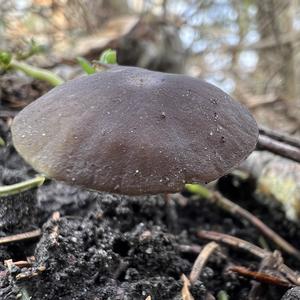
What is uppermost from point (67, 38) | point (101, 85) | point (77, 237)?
point (101, 85)

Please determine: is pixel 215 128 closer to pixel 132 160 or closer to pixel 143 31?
pixel 132 160

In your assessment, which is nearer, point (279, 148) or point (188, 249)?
point (188, 249)

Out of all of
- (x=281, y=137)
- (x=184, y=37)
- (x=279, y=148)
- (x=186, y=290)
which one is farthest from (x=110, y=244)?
(x=184, y=37)

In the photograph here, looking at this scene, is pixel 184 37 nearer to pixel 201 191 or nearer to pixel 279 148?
pixel 201 191

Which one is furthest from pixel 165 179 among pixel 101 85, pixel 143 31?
pixel 143 31

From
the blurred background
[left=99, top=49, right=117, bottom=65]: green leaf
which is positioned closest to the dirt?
[left=99, top=49, right=117, bottom=65]: green leaf

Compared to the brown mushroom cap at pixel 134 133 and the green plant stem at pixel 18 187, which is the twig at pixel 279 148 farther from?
the green plant stem at pixel 18 187
